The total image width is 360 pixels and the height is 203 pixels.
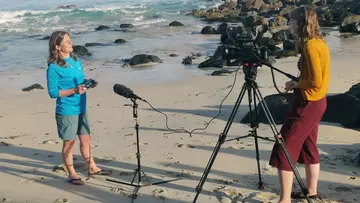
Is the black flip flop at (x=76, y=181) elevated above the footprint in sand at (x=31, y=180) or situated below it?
above

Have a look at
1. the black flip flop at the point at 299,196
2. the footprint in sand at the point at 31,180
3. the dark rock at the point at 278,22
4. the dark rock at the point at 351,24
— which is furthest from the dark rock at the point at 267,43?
the dark rock at the point at 278,22

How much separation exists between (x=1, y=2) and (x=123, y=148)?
48781 millimetres

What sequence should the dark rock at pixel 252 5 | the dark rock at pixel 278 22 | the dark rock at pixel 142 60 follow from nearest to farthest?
the dark rock at pixel 142 60, the dark rock at pixel 278 22, the dark rock at pixel 252 5

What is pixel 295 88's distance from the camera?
4.25 m

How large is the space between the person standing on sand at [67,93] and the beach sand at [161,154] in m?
0.46

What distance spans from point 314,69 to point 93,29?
27187 mm

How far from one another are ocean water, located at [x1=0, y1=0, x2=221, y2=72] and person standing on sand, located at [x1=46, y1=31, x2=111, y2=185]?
1132 cm

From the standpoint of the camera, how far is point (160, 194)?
4941mm

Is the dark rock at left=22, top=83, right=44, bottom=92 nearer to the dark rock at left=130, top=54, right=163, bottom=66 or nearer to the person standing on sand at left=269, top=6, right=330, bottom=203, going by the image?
the dark rock at left=130, top=54, right=163, bottom=66

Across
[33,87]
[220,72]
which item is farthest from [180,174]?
[33,87]

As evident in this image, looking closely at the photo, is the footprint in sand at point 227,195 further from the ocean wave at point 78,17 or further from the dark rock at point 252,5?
the dark rock at point 252,5

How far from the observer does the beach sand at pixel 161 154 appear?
16.3 feet

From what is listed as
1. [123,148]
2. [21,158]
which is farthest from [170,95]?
[21,158]

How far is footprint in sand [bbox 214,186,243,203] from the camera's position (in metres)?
4.72
